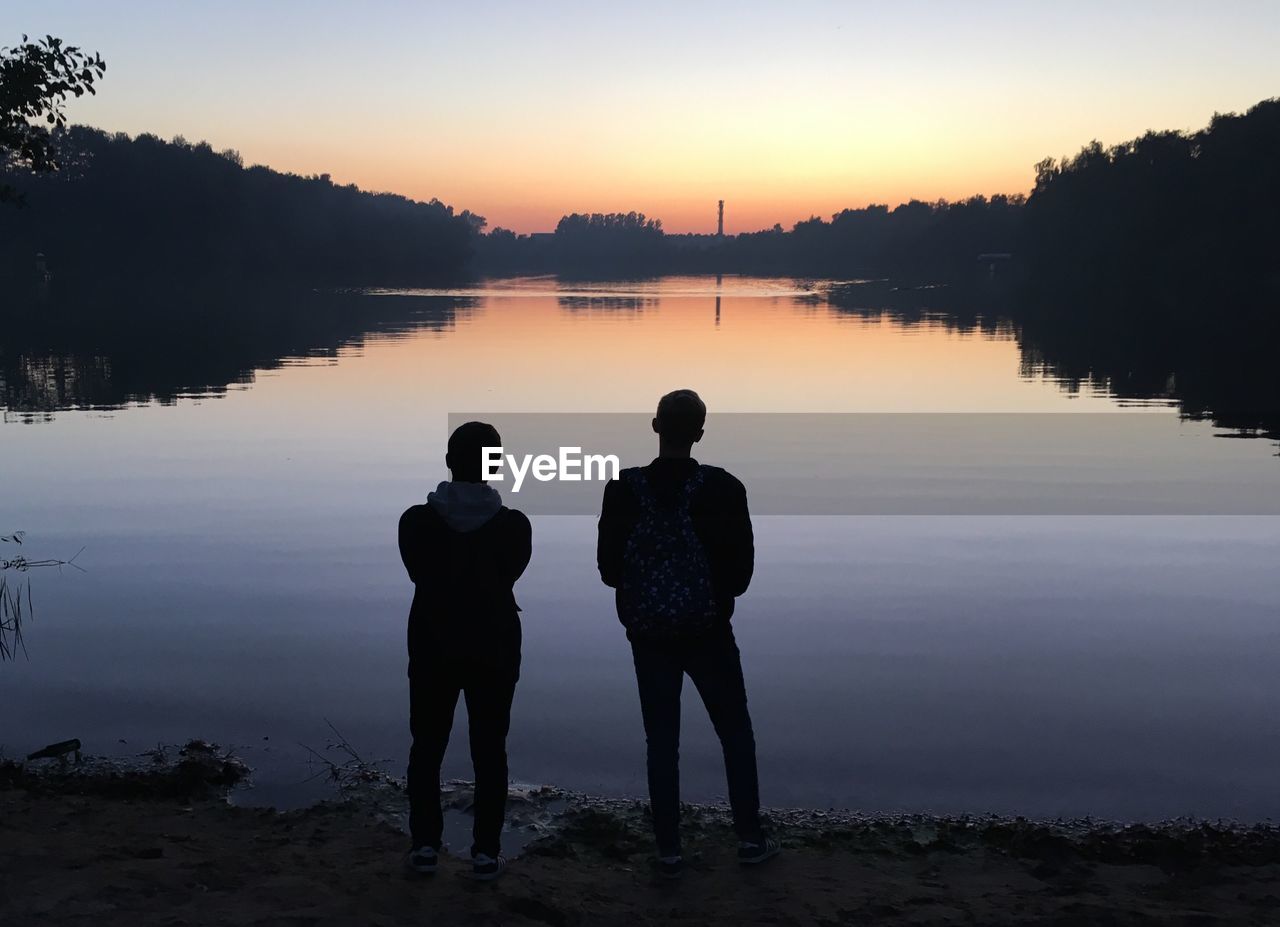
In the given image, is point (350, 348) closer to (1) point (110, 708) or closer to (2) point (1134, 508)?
(2) point (1134, 508)

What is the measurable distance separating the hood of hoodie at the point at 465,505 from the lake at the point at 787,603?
8.71 ft

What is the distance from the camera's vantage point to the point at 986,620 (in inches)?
420

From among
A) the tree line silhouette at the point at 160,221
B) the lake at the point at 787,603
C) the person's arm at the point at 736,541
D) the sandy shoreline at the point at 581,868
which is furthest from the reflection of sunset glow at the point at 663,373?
the tree line silhouette at the point at 160,221

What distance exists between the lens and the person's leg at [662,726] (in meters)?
5.41

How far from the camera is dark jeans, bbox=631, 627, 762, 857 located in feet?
17.7

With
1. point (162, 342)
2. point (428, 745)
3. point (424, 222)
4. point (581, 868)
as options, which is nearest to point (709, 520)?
point (428, 745)

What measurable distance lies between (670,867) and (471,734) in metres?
1.18

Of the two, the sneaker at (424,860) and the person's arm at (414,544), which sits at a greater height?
the person's arm at (414,544)

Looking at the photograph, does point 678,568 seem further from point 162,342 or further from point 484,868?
point 162,342

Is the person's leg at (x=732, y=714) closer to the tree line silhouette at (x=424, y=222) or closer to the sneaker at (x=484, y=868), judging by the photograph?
the sneaker at (x=484, y=868)

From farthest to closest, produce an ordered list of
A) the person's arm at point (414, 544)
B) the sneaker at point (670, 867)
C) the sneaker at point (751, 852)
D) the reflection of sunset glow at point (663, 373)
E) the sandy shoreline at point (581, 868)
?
1. the reflection of sunset glow at point (663, 373)
2. the sneaker at point (751, 852)
3. the sneaker at point (670, 867)
4. the person's arm at point (414, 544)
5. the sandy shoreline at point (581, 868)

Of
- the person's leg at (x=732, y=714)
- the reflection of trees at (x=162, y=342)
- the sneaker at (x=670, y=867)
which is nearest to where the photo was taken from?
the person's leg at (x=732, y=714)

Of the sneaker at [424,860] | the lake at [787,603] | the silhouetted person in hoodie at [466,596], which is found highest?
the silhouetted person in hoodie at [466,596]

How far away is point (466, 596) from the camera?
511 centimetres
